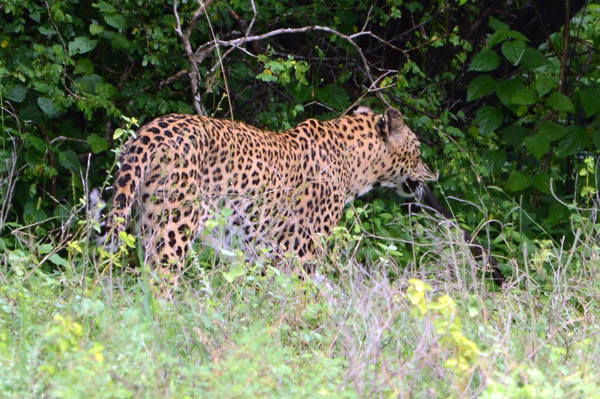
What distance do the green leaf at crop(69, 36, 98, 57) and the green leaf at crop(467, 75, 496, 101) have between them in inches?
112

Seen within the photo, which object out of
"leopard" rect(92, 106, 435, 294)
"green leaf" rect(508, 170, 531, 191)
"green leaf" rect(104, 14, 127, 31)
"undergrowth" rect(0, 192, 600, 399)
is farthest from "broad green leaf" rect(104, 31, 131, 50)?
"green leaf" rect(508, 170, 531, 191)

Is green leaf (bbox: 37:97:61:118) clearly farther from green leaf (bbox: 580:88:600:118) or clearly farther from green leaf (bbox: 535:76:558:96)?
green leaf (bbox: 580:88:600:118)

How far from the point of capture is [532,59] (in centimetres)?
719

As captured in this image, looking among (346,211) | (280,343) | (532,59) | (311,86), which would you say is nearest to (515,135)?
(532,59)

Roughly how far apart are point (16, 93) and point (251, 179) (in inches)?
70.8

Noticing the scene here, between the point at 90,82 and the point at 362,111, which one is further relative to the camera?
the point at 362,111

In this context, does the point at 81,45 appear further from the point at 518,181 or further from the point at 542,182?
the point at 542,182

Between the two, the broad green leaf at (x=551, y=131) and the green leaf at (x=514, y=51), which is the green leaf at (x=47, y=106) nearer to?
the green leaf at (x=514, y=51)

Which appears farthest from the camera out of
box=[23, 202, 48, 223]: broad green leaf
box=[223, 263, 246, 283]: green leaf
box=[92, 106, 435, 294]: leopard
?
box=[23, 202, 48, 223]: broad green leaf

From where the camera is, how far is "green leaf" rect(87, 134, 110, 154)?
6547mm

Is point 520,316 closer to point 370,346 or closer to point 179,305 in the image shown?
point 370,346

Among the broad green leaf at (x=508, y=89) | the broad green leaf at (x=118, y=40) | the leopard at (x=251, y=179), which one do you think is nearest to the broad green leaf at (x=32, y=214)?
the broad green leaf at (x=118, y=40)

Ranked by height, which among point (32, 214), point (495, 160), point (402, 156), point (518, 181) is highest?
point (402, 156)

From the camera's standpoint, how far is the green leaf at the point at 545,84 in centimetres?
709
